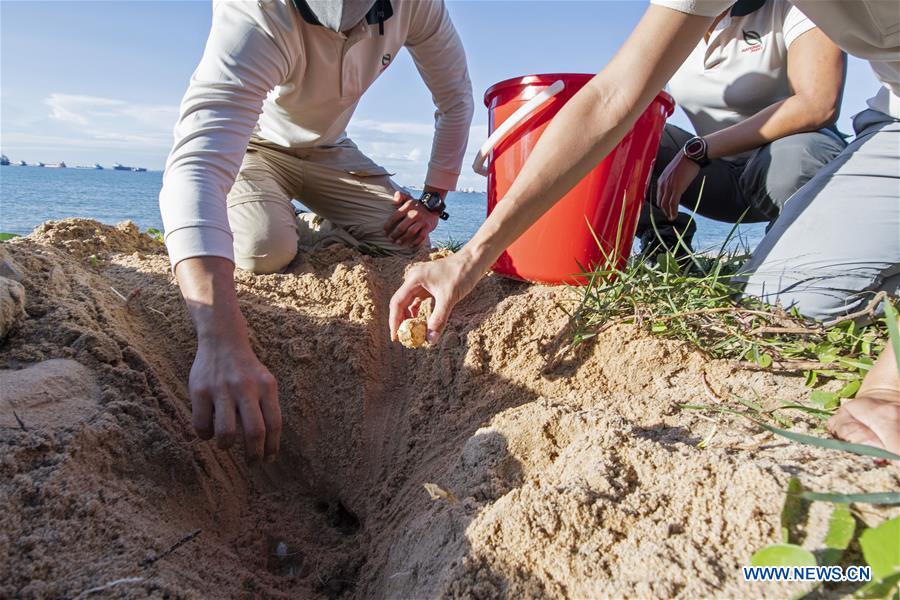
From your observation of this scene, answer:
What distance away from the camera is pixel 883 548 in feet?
2.23

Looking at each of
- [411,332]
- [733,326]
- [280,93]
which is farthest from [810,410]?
[280,93]

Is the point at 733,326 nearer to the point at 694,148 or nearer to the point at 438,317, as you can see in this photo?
the point at 438,317

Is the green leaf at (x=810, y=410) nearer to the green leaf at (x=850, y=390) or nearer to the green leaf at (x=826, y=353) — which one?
the green leaf at (x=850, y=390)

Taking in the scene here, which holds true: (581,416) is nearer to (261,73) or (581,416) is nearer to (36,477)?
(36,477)

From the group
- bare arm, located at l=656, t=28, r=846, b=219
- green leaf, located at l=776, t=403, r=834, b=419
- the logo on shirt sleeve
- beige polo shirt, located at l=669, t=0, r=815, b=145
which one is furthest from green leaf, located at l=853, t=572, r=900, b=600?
the logo on shirt sleeve

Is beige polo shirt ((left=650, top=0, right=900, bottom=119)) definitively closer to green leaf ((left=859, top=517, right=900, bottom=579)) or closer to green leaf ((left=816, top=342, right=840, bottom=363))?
green leaf ((left=816, top=342, right=840, bottom=363))

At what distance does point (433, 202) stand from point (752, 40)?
65.9 inches

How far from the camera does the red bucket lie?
6.46 ft

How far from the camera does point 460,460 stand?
4.30ft

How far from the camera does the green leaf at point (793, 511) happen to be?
2.55 ft

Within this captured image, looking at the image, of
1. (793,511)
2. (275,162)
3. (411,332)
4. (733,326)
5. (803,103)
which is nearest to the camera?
(793,511)

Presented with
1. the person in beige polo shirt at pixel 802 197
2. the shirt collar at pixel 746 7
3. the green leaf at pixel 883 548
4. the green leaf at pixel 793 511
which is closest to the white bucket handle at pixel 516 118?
the person in beige polo shirt at pixel 802 197

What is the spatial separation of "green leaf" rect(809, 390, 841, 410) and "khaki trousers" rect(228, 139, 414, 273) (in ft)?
6.59

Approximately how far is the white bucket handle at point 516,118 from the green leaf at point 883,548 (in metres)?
1.60
